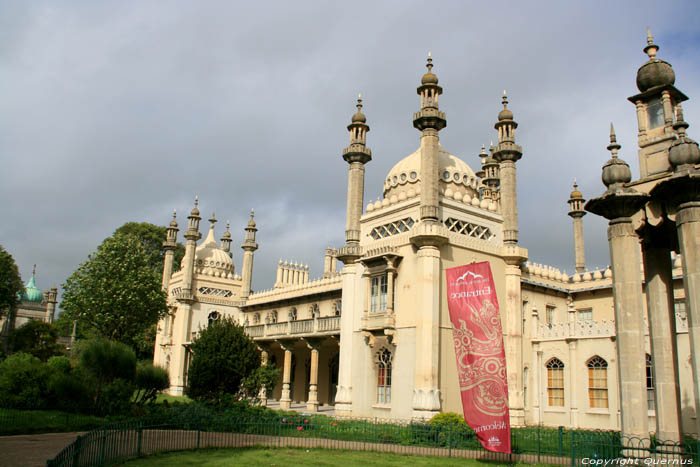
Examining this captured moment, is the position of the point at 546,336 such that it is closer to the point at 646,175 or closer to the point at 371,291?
the point at 371,291

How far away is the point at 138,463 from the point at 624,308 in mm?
11013

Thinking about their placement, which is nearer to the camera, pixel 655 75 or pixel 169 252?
pixel 655 75

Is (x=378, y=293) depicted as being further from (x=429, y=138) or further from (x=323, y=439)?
(x=323, y=439)

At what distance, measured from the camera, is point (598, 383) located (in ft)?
75.9

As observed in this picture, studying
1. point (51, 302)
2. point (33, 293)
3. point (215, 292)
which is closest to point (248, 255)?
point (215, 292)

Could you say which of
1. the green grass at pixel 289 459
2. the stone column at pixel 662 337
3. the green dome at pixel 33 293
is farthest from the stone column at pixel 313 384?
the green dome at pixel 33 293

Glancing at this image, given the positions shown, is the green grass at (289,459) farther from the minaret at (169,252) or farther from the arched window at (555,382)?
the minaret at (169,252)

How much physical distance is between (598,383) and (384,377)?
876 cm

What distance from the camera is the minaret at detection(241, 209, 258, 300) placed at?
44594mm

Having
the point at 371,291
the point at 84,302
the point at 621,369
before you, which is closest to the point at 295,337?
the point at 371,291

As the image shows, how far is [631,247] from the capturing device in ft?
35.8

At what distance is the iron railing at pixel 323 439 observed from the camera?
12.8 metres

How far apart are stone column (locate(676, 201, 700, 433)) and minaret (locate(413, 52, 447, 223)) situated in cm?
1372

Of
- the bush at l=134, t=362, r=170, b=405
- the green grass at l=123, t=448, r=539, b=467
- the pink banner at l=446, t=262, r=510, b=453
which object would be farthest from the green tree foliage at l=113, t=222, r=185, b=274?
the pink banner at l=446, t=262, r=510, b=453
